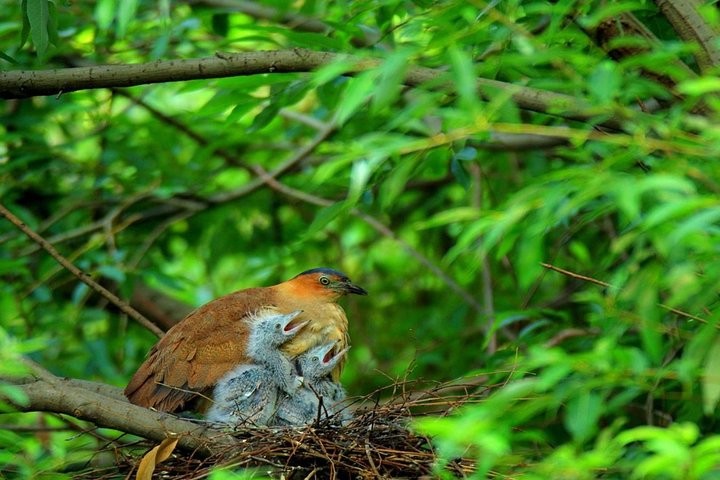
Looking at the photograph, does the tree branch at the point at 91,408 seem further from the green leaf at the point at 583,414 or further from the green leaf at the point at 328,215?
the green leaf at the point at 583,414

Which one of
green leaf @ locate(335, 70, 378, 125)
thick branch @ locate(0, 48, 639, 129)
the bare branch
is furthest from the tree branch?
the bare branch

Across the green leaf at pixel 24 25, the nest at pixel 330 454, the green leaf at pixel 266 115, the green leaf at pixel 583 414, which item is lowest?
the nest at pixel 330 454

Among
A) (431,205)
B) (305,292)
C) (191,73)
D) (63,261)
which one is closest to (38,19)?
(191,73)

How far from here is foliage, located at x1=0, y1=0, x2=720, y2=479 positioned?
9.41ft

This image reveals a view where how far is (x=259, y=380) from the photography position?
15.9 feet

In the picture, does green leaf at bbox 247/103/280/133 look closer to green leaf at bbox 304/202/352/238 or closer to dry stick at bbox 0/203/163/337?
green leaf at bbox 304/202/352/238

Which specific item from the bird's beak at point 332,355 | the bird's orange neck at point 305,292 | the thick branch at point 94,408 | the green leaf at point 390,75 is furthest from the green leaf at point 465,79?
→ the bird's orange neck at point 305,292

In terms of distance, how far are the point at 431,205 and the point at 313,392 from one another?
8.52 ft

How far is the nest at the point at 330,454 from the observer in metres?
4.12

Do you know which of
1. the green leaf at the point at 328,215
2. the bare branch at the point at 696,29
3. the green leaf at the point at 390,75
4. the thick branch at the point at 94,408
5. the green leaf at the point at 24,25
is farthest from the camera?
the green leaf at the point at 328,215

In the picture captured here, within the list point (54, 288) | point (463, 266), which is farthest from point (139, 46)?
point (463, 266)

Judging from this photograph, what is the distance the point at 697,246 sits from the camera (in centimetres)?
272

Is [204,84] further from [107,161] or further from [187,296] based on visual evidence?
[187,296]

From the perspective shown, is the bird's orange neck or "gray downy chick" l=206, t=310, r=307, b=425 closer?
"gray downy chick" l=206, t=310, r=307, b=425
